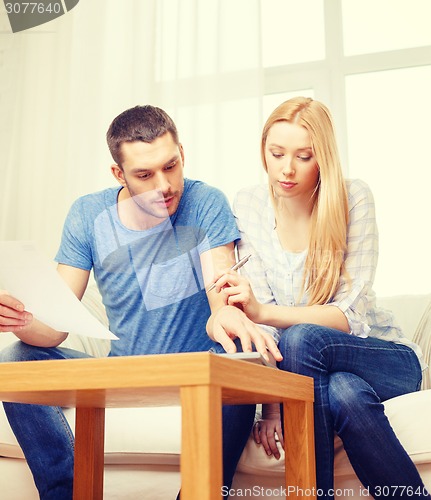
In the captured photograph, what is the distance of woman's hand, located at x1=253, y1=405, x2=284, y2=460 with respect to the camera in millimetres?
1069

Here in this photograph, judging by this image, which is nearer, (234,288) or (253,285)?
(234,288)

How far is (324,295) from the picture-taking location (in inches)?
47.4

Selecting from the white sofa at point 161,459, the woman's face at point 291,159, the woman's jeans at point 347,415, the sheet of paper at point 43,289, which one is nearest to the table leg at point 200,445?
the sheet of paper at point 43,289

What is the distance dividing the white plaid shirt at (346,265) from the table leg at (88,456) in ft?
1.16

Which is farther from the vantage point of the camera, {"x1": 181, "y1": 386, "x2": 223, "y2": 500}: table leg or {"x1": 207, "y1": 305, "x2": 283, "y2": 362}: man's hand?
{"x1": 207, "y1": 305, "x2": 283, "y2": 362}: man's hand

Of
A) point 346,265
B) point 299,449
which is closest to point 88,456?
point 299,449

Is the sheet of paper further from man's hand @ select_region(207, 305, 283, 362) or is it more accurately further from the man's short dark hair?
the man's short dark hair

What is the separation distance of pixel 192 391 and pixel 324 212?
0.66 metres

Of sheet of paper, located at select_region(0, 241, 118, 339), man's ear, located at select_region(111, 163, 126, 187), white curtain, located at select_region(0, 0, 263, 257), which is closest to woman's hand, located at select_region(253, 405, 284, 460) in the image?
sheet of paper, located at select_region(0, 241, 118, 339)

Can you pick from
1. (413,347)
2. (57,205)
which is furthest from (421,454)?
(57,205)

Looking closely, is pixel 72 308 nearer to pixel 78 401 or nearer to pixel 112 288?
pixel 78 401

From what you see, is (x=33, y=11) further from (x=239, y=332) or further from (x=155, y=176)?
(x=239, y=332)

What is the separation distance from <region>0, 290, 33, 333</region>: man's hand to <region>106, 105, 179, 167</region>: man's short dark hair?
53cm

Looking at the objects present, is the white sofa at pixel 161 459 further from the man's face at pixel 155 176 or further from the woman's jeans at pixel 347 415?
the man's face at pixel 155 176
